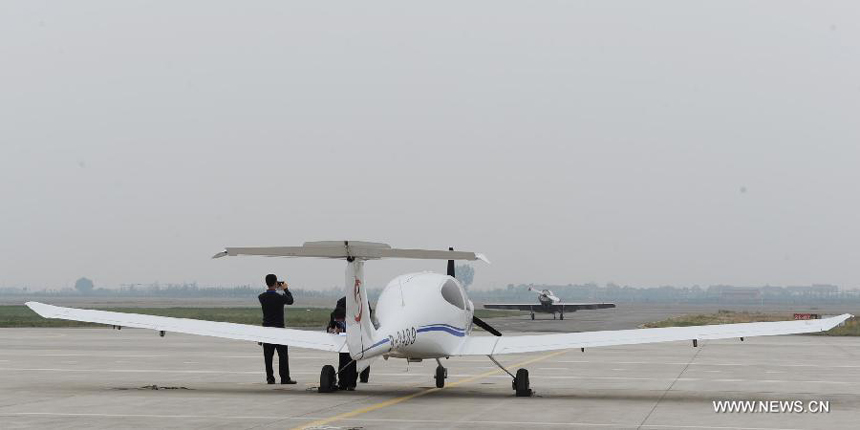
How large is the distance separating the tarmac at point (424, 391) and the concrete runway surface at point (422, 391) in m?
0.03

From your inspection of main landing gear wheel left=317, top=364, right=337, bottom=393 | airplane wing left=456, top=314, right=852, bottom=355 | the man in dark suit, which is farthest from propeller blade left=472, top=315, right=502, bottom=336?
the man in dark suit

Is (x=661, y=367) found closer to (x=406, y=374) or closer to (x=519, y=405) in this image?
(x=406, y=374)

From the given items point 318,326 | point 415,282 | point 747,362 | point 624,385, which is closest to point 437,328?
point 415,282

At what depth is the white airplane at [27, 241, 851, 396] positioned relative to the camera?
1800cm

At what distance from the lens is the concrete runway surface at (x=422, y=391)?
15.6 meters

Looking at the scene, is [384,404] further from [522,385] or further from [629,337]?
[629,337]

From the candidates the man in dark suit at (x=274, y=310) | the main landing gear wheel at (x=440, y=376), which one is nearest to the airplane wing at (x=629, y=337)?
the main landing gear wheel at (x=440, y=376)

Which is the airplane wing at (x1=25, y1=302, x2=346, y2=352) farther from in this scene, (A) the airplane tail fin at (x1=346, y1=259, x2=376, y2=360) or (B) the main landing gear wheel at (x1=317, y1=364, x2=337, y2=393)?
(A) the airplane tail fin at (x1=346, y1=259, x2=376, y2=360)

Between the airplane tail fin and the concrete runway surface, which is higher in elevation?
the airplane tail fin

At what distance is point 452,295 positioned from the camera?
66.4 feet

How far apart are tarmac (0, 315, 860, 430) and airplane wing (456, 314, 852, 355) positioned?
853 mm

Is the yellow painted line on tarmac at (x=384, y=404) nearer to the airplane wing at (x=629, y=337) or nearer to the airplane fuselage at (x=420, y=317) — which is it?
the airplane fuselage at (x=420, y=317)

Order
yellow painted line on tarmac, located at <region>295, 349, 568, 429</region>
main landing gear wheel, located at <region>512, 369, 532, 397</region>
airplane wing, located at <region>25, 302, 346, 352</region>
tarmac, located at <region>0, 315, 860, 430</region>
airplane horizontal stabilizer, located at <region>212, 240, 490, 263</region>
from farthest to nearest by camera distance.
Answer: airplane wing, located at <region>25, 302, 346, 352</region>, main landing gear wheel, located at <region>512, 369, 532, 397</region>, airplane horizontal stabilizer, located at <region>212, 240, 490, 263</region>, tarmac, located at <region>0, 315, 860, 430</region>, yellow painted line on tarmac, located at <region>295, 349, 568, 429</region>

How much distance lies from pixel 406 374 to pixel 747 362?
10606 millimetres
